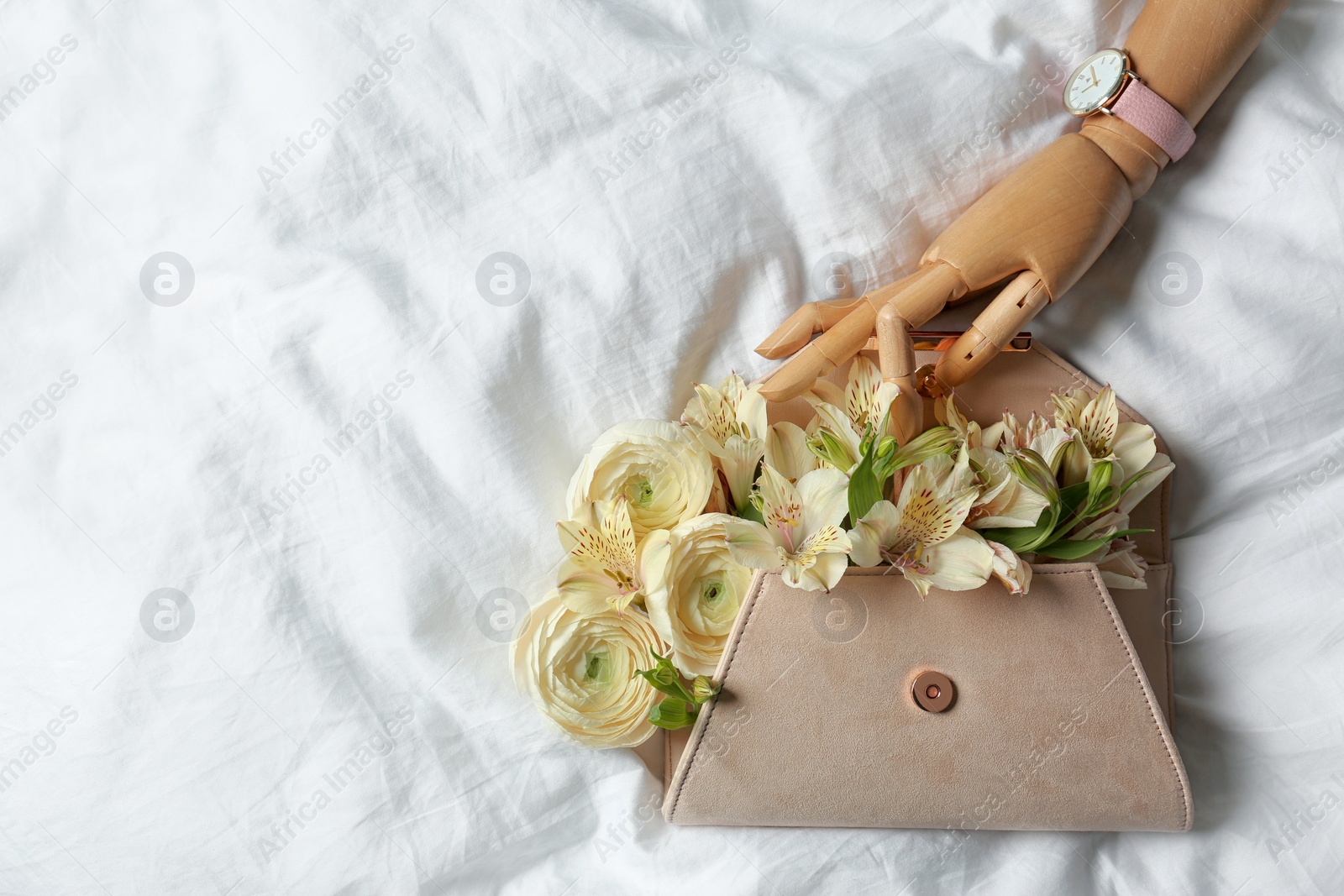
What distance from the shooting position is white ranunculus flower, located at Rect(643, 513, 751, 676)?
627mm

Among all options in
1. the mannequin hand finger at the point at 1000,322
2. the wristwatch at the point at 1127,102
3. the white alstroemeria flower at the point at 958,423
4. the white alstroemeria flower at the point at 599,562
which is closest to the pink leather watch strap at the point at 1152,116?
the wristwatch at the point at 1127,102

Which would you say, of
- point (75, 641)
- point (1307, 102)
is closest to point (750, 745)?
point (75, 641)

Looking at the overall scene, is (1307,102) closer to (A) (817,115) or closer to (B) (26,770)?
(A) (817,115)

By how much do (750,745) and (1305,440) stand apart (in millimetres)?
475

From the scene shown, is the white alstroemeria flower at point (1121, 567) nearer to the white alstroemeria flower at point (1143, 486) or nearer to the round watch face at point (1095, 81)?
the white alstroemeria flower at point (1143, 486)

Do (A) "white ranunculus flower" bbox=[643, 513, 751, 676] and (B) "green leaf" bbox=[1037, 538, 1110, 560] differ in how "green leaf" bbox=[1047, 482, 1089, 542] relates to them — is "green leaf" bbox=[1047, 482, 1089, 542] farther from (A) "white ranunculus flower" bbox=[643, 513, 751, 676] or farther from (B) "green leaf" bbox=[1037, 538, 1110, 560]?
(A) "white ranunculus flower" bbox=[643, 513, 751, 676]

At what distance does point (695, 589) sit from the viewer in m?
0.65

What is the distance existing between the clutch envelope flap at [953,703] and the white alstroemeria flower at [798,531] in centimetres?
4

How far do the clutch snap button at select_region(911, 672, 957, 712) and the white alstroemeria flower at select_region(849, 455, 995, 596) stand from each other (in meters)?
0.08

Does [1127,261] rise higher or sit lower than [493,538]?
higher

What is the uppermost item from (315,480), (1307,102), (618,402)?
(1307,102)

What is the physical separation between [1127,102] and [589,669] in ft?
1.83

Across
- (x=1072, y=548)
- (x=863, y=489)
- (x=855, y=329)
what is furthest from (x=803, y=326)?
(x=1072, y=548)

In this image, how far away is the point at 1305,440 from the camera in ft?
2.29
